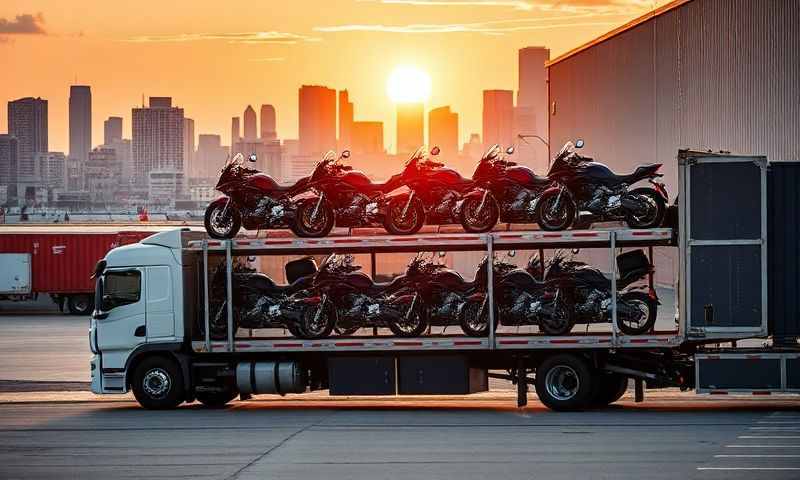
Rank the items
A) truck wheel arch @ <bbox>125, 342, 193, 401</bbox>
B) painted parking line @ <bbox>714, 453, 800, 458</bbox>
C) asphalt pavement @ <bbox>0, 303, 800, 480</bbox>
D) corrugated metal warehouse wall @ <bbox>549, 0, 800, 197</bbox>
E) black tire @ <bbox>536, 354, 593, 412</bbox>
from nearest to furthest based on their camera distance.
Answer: asphalt pavement @ <bbox>0, 303, 800, 480</bbox>, painted parking line @ <bbox>714, 453, 800, 458</bbox>, black tire @ <bbox>536, 354, 593, 412</bbox>, truck wheel arch @ <bbox>125, 342, 193, 401</bbox>, corrugated metal warehouse wall @ <bbox>549, 0, 800, 197</bbox>

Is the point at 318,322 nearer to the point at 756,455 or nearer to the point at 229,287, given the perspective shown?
the point at 229,287

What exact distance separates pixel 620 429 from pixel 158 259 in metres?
8.73

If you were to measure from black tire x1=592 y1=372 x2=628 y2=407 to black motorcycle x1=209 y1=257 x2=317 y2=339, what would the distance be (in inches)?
201

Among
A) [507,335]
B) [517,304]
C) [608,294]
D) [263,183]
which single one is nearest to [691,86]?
[608,294]

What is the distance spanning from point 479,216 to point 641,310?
3.15 metres

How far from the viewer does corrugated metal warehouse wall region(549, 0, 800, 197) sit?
45.8 metres

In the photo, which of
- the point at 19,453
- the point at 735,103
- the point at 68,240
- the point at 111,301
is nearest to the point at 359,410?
the point at 111,301

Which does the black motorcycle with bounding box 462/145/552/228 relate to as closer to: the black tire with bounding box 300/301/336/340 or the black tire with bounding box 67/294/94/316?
the black tire with bounding box 300/301/336/340

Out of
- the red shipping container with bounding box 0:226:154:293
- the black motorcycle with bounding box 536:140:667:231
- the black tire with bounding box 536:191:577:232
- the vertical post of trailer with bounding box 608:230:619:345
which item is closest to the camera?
the vertical post of trailer with bounding box 608:230:619:345

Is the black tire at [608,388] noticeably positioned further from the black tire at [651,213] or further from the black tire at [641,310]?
the black tire at [651,213]

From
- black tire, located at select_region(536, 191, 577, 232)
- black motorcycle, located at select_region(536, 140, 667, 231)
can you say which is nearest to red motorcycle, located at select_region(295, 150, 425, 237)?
black tire, located at select_region(536, 191, 577, 232)

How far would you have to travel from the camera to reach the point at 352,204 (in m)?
23.8

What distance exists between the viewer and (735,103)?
50312 millimetres

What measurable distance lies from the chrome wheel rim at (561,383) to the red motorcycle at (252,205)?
205 inches
